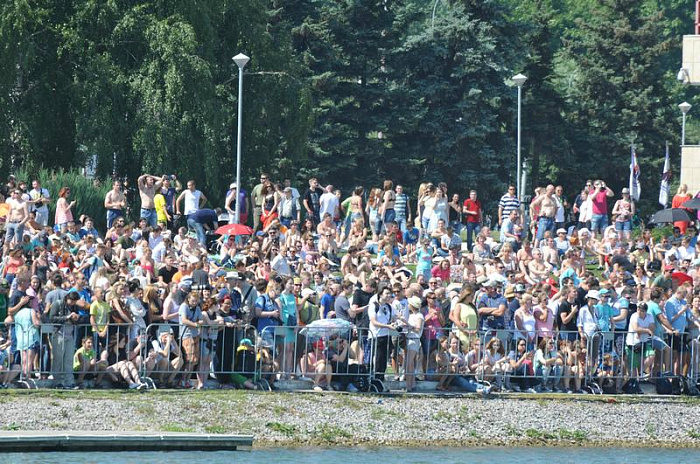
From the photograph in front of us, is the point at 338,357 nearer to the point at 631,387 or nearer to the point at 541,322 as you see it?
the point at 541,322

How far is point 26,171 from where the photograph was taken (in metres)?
43.3

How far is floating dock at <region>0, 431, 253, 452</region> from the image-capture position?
66.6 feet

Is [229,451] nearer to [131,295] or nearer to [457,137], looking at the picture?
[131,295]

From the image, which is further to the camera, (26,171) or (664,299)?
(26,171)

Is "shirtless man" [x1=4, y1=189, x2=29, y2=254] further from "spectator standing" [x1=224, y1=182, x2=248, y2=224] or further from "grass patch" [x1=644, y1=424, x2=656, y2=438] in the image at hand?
"grass patch" [x1=644, y1=424, x2=656, y2=438]

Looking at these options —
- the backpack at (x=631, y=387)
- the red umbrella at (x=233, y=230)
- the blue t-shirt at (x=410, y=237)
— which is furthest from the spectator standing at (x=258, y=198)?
the backpack at (x=631, y=387)

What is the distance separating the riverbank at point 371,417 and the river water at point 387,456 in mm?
252

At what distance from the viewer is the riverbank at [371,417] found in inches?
857

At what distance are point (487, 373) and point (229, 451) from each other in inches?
178

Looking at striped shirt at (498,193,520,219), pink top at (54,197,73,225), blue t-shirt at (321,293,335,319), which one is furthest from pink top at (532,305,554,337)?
pink top at (54,197,73,225)

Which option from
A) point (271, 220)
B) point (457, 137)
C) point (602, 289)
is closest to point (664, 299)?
point (602, 289)

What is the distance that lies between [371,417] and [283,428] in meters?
1.24

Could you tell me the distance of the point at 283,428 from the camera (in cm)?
2242

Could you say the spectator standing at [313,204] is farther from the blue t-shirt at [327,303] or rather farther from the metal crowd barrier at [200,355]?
the metal crowd barrier at [200,355]
